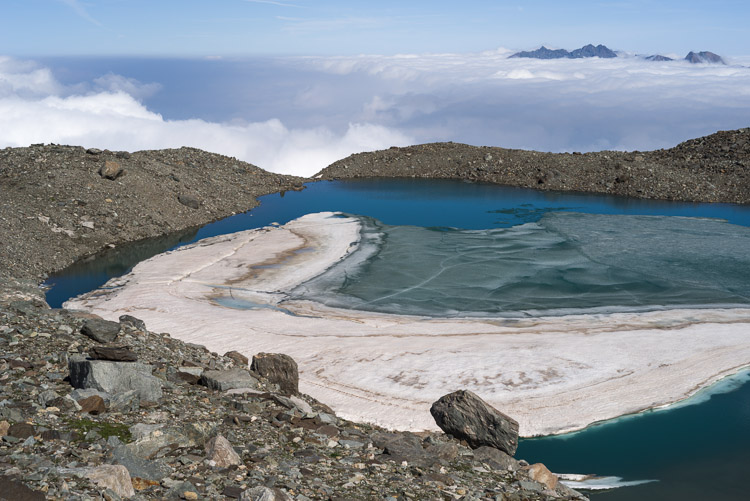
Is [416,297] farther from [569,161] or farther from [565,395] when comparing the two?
[569,161]

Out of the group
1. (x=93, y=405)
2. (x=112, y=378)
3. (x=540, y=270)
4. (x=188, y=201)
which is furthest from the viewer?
(x=188, y=201)

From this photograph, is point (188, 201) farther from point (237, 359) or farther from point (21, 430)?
point (21, 430)

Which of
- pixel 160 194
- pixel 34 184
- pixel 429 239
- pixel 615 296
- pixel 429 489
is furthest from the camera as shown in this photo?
pixel 160 194

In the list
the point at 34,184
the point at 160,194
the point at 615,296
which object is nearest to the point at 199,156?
the point at 160,194

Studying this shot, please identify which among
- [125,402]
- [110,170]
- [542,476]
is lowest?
[542,476]

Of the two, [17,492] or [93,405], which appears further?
[93,405]

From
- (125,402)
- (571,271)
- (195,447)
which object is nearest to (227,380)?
(125,402)
